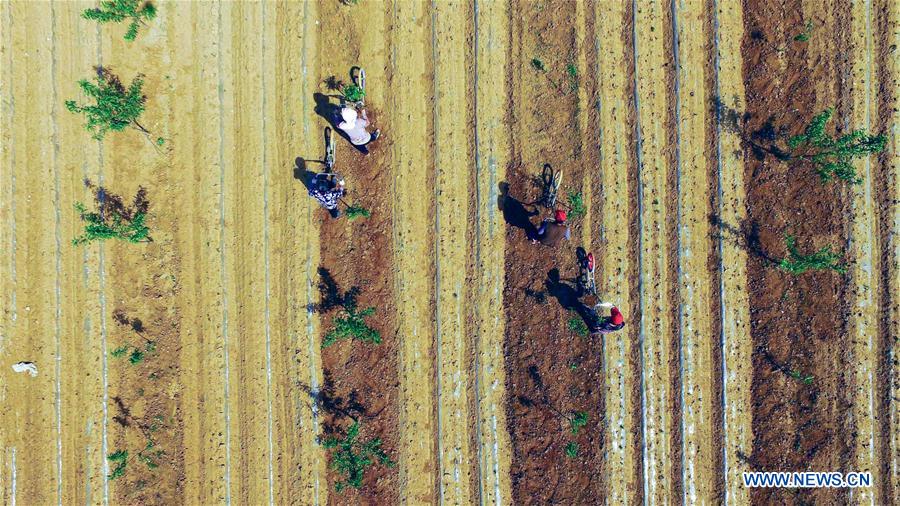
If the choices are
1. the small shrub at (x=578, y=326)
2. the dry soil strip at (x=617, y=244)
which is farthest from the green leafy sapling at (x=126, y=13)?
the small shrub at (x=578, y=326)

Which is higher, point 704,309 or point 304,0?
point 304,0

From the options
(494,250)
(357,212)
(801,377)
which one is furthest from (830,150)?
(357,212)

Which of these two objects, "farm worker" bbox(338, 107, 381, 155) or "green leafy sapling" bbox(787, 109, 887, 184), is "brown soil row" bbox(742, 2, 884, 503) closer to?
"green leafy sapling" bbox(787, 109, 887, 184)

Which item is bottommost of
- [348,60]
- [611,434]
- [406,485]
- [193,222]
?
[406,485]

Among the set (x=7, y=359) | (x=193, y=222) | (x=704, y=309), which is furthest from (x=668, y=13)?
(x=7, y=359)

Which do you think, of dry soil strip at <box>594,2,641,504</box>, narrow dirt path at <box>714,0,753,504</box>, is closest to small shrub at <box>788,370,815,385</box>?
narrow dirt path at <box>714,0,753,504</box>

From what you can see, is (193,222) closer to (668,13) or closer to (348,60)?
(348,60)
